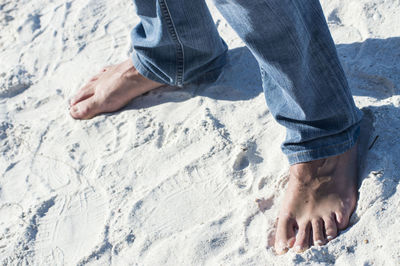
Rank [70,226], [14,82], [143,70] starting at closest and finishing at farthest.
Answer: [70,226] → [143,70] → [14,82]

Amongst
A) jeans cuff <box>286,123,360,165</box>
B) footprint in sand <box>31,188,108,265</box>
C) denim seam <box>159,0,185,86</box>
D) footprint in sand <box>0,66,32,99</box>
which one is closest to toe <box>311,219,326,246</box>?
jeans cuff <box>286,123,360,165</box>

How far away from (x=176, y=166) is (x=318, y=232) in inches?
20.9

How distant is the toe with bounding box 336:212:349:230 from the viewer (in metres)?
1.43

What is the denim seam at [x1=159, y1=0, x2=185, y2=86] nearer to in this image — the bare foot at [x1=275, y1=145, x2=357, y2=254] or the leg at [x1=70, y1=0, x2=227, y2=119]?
the leg at [x1=70, y1=0, x2=227, y2=119]

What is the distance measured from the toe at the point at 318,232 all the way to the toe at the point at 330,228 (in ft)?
Answer: 0.05

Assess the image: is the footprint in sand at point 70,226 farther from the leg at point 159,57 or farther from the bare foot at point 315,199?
the bare foot at point 315,199

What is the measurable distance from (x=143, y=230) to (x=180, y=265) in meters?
0.18

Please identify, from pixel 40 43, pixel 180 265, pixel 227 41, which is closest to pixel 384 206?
pixel 180 265

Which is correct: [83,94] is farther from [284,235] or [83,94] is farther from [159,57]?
[284,235]

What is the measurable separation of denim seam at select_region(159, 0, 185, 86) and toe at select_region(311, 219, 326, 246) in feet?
2.45

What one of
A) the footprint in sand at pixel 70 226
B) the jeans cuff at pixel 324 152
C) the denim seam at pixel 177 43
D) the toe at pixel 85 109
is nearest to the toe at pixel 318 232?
the jeans cuff at pixel 324 152

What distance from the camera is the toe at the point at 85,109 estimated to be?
6.49ft

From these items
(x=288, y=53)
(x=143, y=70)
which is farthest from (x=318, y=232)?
(x=143, y=70)

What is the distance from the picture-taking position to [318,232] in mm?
1434
